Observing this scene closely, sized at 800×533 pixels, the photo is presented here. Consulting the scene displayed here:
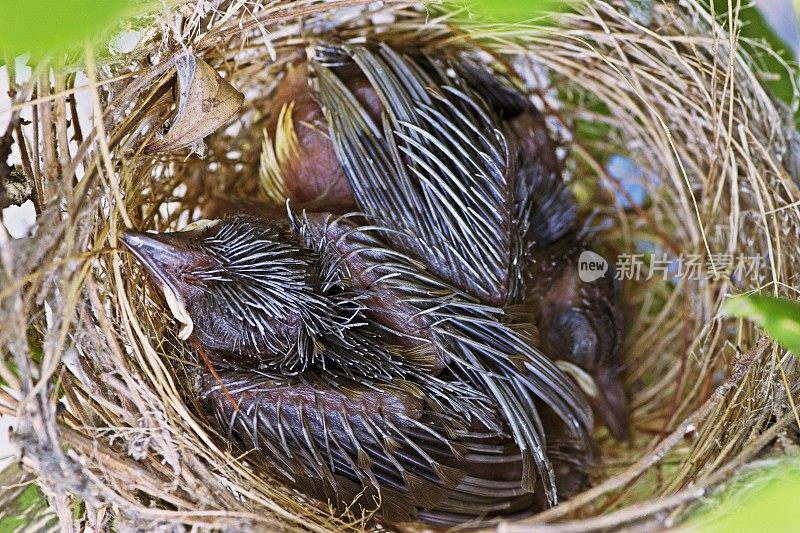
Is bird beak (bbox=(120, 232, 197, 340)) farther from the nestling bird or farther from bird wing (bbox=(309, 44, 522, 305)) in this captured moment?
bird wing (bbox=(309, 44, 522, 305))

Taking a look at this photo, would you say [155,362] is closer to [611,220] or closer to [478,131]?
[478,131]

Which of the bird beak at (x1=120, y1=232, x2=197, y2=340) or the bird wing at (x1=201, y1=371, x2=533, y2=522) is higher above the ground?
the bird beak at (x1=120, y1=232, x2=197, y2=340)

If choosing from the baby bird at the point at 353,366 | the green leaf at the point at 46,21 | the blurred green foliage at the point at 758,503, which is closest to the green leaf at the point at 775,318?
the blurred green foliage at the point at 758,503

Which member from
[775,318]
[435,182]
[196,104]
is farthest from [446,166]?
[775,318]

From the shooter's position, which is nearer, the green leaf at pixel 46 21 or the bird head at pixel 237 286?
the green leaf at pixel 46 21

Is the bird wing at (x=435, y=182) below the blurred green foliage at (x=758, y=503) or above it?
above

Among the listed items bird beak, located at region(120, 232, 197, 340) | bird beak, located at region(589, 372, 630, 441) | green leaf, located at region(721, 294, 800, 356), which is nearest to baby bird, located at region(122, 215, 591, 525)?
bird beak, located at region(120, 232, 197, 340)

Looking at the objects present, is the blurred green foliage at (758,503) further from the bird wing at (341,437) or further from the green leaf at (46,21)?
the green leaf at (46,21)

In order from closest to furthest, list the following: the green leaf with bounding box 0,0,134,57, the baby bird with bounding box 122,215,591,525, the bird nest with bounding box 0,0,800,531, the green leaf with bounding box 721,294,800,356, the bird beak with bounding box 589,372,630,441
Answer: the green leaf with bounding box 0,0,134,57 → the green leaf with bounding box 721,294,800,356 → the bird nest with bounding box 0,0,800,531 → the baby bird with bounding box 122,215,591,525 → the bird beak with bounding box 589,372,630,441

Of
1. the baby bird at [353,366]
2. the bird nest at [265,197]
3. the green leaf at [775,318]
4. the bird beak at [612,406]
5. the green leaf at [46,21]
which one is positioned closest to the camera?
the green leaf at [46,21]
